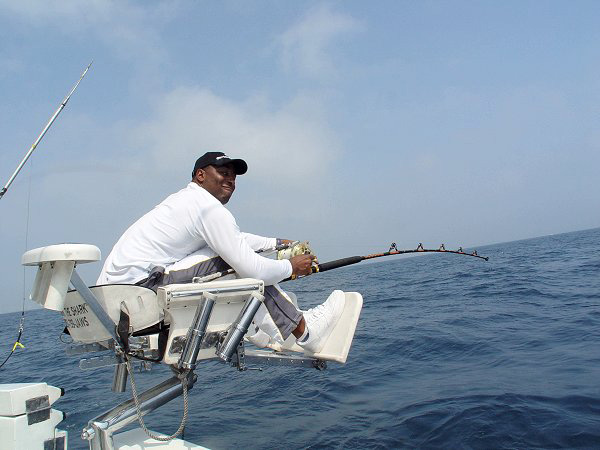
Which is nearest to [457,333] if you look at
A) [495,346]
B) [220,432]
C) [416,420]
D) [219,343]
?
[495,346]

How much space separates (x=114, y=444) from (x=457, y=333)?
17.8 ft

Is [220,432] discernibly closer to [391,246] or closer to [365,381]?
[365,381]

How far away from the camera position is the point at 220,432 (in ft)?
12.6

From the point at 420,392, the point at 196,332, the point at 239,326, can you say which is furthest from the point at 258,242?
the point at 420,392

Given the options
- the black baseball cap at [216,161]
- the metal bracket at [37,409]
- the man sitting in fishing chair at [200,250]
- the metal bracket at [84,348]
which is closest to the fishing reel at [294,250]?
the man sitting in fishing chair at [200,250]

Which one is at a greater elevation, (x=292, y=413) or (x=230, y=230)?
(x=230, y=230)

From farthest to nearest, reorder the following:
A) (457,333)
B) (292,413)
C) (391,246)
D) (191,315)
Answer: (457,333) → (391,246) → (292,413) → (191,315)

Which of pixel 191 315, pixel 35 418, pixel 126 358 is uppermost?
pixel 191 315

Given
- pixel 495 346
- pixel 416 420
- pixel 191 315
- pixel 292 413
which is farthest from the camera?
pixel 495 346

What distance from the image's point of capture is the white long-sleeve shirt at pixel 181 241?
2.58 meters

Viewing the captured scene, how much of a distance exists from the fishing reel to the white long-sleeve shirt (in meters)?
0.77

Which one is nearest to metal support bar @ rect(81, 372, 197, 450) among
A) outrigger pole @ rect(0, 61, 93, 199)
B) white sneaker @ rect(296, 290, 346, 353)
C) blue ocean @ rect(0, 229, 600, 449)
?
white sneaker @ rect(296, 290, 346, 353)

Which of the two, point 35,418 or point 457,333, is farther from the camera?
point 457,333

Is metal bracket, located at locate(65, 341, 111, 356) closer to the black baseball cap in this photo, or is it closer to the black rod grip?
the black baseball cap
